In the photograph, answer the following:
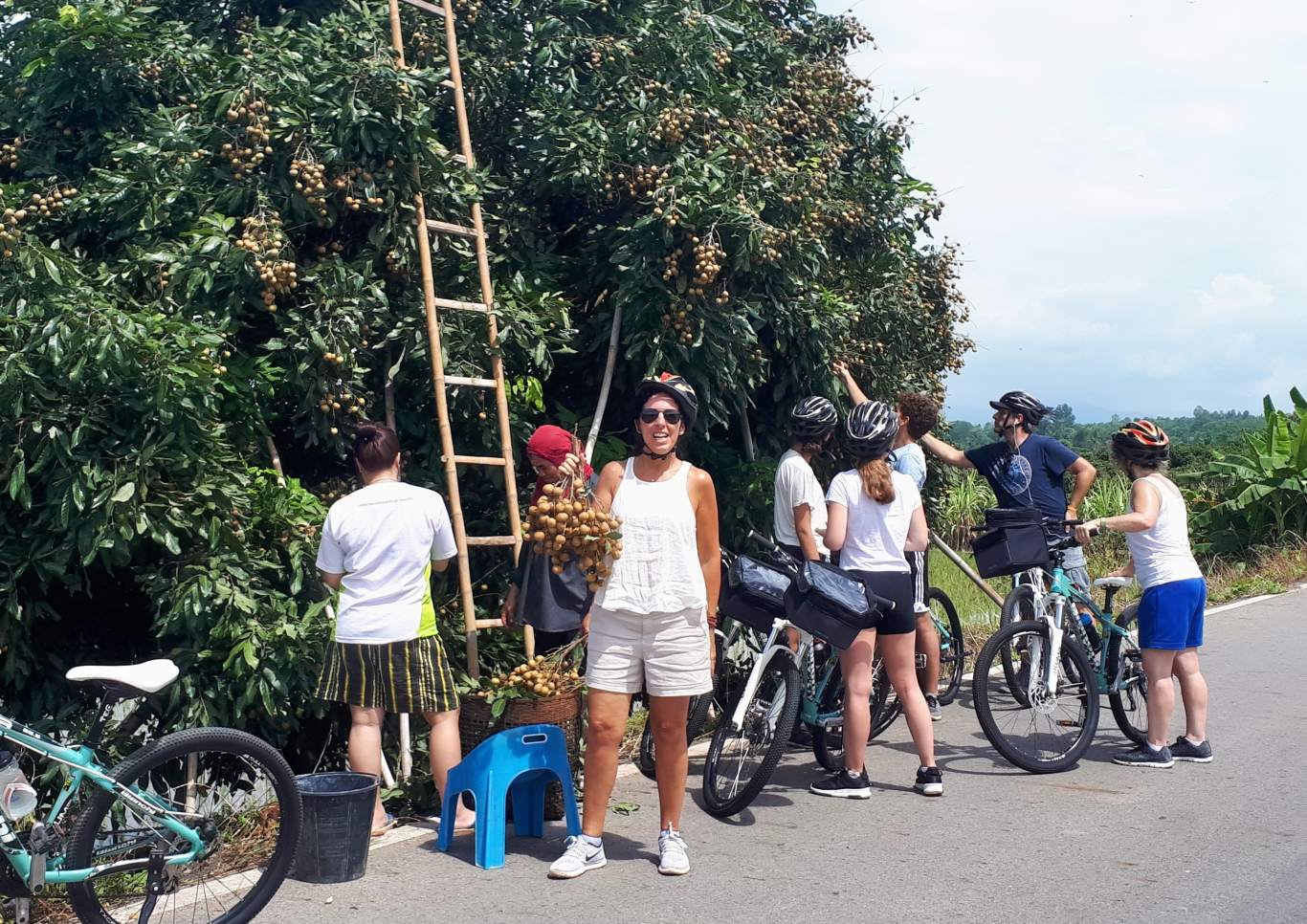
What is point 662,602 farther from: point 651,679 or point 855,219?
point 855,219

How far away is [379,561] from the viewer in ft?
18.6

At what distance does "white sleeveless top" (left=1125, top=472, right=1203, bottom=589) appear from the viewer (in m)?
7.12

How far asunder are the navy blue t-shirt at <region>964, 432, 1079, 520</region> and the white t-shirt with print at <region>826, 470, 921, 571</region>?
75.1 inches

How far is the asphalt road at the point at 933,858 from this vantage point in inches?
194

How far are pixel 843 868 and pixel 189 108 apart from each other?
5.46 metres

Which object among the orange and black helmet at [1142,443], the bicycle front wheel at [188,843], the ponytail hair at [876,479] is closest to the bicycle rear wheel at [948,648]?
the orange and black helmet at [1142,443]

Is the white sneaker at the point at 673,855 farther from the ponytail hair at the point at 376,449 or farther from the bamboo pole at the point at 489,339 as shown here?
the ponytail hair at the point at 376,449

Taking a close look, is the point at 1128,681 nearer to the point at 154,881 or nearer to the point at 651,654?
the point at 651,654

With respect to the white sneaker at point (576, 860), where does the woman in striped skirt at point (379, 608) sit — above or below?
above

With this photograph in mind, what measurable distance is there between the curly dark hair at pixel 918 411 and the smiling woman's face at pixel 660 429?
318 cm

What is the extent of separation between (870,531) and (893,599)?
1.17ft

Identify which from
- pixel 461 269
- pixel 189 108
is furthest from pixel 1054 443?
pixel 189 108

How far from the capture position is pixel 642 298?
8305mm

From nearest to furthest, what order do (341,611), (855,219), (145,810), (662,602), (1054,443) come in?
(145,810)
(662,602)
(341,611)
(1054,443)
(855,219)
